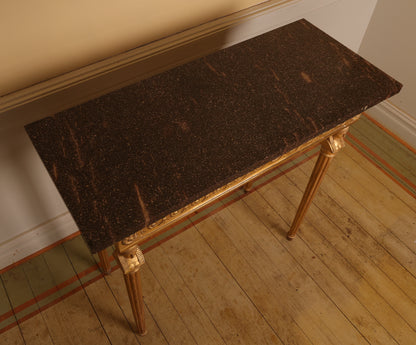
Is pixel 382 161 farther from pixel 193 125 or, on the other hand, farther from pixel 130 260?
Answer: pixel 130 260

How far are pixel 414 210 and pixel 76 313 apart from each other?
6.16 feet

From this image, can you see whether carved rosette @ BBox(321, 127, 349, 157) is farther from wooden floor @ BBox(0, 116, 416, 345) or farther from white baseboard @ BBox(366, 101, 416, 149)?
white baseboard @ BBox(366, 101, 416, 149)

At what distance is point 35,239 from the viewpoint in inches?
74.9

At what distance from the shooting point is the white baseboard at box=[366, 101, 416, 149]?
2564 millimetres

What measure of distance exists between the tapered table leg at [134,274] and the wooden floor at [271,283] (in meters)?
0.26

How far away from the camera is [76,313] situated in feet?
5.80

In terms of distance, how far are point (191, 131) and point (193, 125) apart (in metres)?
0.03

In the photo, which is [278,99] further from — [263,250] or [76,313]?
[76,313]

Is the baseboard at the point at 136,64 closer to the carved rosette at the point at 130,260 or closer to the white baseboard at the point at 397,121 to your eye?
the carved rosette at the point at 130,260

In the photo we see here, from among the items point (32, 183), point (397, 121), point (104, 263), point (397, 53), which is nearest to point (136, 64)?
point (32, 183)

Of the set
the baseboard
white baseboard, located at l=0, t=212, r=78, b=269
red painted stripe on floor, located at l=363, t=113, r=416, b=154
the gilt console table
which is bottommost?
red painted stripe on floor, located at l=363, t=113, r=416, b=154

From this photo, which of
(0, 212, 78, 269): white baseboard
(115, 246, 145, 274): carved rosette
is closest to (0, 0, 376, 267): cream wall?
(0, 212, 78, 269): white baseboard

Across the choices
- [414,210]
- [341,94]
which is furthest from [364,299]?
[341,94]

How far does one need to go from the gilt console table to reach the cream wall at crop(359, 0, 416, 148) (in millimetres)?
1125
